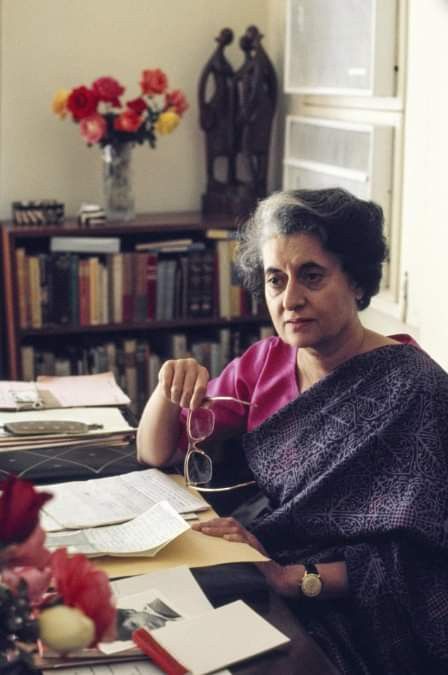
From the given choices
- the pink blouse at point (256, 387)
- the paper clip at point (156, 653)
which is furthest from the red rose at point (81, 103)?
the paper clip at point (156, 653)

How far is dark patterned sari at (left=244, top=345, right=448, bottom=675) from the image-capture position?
161cm

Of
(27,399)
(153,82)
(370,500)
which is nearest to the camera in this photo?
(370,500)

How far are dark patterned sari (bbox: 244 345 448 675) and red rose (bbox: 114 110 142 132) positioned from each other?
6.68 ft

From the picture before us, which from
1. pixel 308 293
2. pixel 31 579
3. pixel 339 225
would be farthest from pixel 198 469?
pixel 31 579

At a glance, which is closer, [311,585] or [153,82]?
[311,585]

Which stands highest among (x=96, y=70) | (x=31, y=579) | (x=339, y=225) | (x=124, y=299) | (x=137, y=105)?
(x=96, y=70)

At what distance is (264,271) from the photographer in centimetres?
196

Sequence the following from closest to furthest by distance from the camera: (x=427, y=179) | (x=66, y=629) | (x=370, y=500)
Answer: (x=66, y=629)
(x=370, y=500)
(x=427, y=179)

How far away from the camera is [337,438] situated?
178cm

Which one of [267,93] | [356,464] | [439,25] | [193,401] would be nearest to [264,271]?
[193,401]

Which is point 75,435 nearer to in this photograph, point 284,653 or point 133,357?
point 284,653

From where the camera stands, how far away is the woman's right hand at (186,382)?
6.22 ft

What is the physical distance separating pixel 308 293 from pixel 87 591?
111 centimetres

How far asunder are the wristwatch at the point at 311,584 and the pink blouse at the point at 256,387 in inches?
15.2
